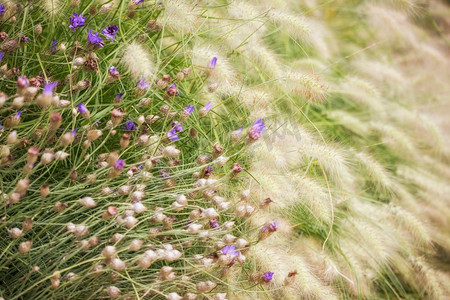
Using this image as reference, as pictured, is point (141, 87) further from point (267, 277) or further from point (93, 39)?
point (267, 277)

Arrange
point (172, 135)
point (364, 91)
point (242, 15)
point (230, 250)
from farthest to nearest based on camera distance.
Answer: point (364, 91) < point (242, 15) < point (172, 135) < point (230, 250)

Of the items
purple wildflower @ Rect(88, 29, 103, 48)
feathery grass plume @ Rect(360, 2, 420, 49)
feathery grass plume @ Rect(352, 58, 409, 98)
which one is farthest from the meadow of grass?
feathery grass plume @ Rect(360, 2, 420, 49)

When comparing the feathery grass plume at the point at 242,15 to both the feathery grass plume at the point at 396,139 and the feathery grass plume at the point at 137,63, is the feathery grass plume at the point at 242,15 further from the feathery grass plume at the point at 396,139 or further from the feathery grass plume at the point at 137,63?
the feathery grass plume at the point at 396,139

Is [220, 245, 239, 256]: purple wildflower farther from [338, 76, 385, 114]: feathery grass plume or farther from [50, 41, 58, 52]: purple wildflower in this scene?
[338, 76, 385, 114]: feathery grass plume

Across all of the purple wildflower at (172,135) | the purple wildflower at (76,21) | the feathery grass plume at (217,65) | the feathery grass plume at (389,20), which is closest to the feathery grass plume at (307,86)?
the feathery grass plume at (217,65)

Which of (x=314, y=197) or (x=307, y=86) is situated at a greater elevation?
(x=307, y=86)

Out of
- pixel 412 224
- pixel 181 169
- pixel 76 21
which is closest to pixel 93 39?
pixel 76 21

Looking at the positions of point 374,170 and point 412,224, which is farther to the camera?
point 412,224
